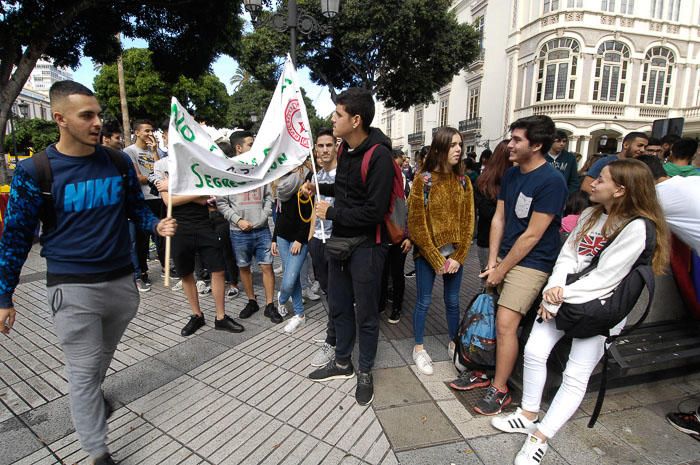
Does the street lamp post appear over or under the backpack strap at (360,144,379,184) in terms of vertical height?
over

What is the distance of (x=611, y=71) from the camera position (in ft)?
77.6

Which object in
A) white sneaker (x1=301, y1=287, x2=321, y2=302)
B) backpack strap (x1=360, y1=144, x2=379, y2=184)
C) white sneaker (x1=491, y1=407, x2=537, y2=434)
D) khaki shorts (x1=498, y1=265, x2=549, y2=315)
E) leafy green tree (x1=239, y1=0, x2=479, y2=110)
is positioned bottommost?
white sneaker (x1=301, y1=287, x2=321, y2=302)

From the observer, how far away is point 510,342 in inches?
104

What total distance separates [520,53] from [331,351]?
28.4 metres

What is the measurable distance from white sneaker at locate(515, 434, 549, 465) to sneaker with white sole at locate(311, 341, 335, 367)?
5.27ft

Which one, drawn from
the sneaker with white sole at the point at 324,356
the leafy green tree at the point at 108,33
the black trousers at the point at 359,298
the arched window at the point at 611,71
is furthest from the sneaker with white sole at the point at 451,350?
the arched window at the point at 611,71

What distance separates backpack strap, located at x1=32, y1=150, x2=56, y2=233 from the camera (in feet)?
6.62

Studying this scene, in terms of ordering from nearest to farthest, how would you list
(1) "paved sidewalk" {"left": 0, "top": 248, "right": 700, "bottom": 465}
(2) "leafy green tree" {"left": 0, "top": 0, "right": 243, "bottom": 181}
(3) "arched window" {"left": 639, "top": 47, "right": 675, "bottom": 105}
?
1. (1) "paved sidewalk" {"left": 0, "top": 248, "right": 700, "bottom": 465}
2. (2) "leafy green tree" {"left": 0, "top": 0, "right": 243, "bottom": 181}
3. (3) "arched window" {"left": 639, "top": 47, "right": 675, "bottom": 105}

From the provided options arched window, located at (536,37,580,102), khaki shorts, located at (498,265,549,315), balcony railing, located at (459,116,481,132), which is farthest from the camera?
balcony railing, located at (459,116,481,132)

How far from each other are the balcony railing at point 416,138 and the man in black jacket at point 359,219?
128ft

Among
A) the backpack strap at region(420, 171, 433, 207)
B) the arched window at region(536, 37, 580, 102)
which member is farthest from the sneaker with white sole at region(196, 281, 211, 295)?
the arched window at region(536, 37, 580, 102)

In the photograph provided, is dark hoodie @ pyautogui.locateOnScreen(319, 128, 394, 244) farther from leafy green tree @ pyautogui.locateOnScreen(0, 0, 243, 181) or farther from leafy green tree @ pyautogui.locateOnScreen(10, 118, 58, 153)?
leafy green tree @ pyautogui.locateOnScreen(10, 118, 58, 153)

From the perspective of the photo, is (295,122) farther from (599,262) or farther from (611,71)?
(611,71)

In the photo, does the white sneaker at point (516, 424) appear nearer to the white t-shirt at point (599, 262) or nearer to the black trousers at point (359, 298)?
the white t-shirt at point (599, 262)
